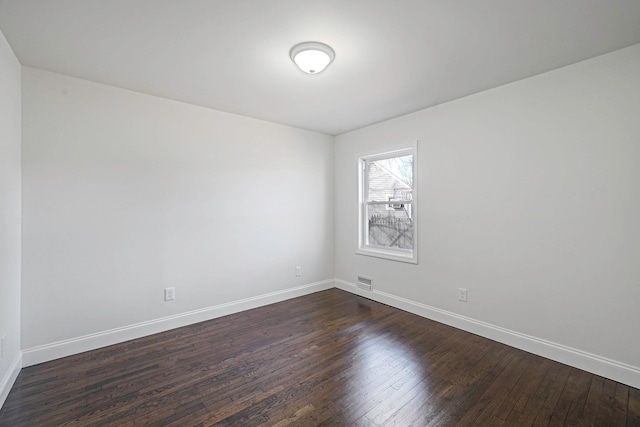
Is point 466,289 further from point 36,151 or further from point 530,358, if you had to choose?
point 36,151

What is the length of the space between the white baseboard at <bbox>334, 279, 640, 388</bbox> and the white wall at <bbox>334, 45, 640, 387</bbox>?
2 centimetres

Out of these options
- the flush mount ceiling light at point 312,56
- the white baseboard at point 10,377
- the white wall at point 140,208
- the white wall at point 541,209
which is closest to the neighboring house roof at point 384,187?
the white wall at point 541,209

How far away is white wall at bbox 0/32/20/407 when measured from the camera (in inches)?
78.6

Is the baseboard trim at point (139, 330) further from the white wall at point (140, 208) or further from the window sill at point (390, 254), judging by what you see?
the window sill at point (390, 254)

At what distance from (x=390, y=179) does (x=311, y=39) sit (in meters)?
2.36

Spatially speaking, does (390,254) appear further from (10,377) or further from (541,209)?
(10,377)

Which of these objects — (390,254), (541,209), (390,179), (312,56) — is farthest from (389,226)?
(312,56)

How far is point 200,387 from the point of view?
2.11 m

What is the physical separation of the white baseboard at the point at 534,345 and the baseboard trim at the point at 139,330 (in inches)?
67.8

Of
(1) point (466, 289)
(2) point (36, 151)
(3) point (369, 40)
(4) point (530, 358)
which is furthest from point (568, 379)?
(2) point (36, 151)

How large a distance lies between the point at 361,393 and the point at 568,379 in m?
1.64

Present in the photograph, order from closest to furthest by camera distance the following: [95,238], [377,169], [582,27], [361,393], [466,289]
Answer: [582,27]
[361,393]
[95,238]
[466,289]
[377,169]

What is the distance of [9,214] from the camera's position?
2141 mm

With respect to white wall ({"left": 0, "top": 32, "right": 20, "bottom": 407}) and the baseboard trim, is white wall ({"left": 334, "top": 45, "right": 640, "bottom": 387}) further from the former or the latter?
white wall ({"left": 0, "top": 32, "right": 20, "bottom": 407})
